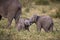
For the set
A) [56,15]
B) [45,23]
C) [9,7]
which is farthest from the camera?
[56,15]

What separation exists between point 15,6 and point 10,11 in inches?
10.4

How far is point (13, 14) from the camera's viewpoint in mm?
10727

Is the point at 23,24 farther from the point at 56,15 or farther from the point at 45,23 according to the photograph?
the point at 56,15

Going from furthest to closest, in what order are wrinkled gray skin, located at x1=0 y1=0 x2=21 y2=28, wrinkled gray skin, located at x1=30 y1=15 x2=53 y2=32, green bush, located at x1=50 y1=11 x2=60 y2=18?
green bush, located at x1=50 y1=11 x2=60 y2=18 → wrinkled gray skin, located at x1=30 y1=15 x2=53 y2=32 → wrinkled gray skin, located at x1=0 y1=0 x2=21 y2=28

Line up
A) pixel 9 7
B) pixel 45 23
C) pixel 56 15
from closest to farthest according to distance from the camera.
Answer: pixel 9 7
pixel 45 23
pixel 56 15

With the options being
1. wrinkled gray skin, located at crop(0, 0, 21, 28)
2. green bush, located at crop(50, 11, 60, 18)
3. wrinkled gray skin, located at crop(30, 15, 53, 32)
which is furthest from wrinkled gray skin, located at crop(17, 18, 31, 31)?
green bush, located at crop(50, 11, 60, 18)

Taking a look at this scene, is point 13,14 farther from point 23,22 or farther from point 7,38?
point 7,38

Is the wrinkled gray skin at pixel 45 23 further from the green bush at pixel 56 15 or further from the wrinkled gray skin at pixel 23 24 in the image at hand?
the green bush at pixel 56 15

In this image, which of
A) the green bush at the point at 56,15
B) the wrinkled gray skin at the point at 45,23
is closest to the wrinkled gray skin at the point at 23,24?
the wrinkled gray skin at the point at 45,23

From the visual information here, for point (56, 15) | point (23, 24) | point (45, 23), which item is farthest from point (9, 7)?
point (56, 15)

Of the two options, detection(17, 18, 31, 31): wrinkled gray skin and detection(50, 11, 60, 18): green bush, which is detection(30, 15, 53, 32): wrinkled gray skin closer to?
detection(17, 18, 31, 31): wrinkled gray skin

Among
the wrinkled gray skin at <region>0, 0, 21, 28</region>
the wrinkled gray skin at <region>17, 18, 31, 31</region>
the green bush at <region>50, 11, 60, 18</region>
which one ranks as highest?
the wrinkled gray skin at <region>0, 0, 21, 28</region>

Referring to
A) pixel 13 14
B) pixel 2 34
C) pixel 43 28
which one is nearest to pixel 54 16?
pixel 43 28

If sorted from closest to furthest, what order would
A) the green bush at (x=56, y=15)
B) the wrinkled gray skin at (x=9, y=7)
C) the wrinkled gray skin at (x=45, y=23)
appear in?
the wrinkled gray skin at (x=9, y=7)
the wrinkled gray skin at (x=45, y=23)
the green bush at (x=56, y=15)
